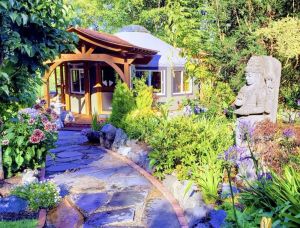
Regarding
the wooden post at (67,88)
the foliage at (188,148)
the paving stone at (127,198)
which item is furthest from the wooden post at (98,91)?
the paving stone at (127,198)

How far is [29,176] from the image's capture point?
482 centimetres

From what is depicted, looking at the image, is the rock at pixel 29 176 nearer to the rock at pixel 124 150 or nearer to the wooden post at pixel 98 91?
the rock at pixel 124 150

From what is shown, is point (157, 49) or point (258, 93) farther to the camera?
point (157, 49)

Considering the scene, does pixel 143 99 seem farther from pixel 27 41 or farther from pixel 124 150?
pixel 27 41

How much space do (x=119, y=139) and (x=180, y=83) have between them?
9233 millimetres

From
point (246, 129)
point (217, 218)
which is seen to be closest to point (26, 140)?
point (217, 218)

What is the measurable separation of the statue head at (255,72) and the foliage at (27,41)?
Answer: 303 centimetres

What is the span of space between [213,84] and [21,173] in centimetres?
727

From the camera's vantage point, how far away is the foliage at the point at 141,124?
23.7 feet

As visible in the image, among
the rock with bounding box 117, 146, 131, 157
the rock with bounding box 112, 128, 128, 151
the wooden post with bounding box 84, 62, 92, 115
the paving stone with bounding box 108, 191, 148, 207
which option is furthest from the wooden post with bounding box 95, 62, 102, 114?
the paving stone with bounding box 108, 191, 148, 207

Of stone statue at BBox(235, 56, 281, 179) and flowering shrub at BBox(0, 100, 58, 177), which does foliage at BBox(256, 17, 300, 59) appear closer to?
stone statue at BBox(235, 56, 281, 179)

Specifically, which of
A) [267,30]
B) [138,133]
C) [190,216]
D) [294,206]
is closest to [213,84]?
[267,30]

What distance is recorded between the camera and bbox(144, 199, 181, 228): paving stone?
3887 millimetres

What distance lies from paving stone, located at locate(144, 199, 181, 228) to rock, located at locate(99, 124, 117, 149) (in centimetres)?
385
